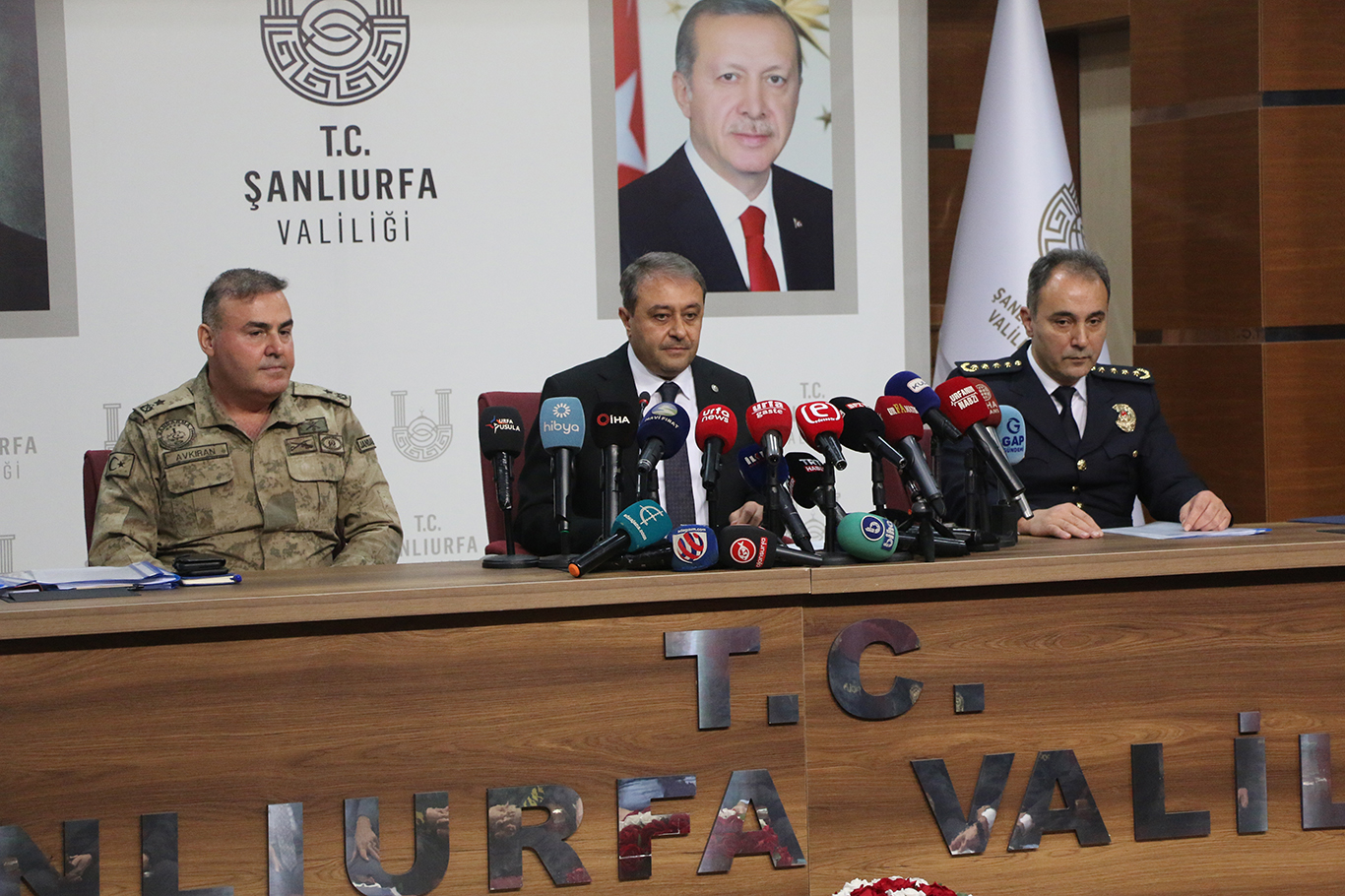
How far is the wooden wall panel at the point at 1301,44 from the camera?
4.07 m

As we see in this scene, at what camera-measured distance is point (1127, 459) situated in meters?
3.05

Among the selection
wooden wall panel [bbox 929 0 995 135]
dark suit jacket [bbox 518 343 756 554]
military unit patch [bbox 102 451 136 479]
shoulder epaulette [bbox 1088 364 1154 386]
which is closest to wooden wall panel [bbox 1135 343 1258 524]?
wooden wall panel [bbox 929 0 995 135]

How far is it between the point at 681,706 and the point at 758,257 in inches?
92.6

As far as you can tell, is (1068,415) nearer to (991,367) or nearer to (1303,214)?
(991,367)

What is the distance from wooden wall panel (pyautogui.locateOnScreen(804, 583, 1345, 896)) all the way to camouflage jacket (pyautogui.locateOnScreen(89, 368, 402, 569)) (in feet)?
4.31

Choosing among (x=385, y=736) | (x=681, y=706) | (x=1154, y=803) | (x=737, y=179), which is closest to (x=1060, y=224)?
(x=737, y=179)

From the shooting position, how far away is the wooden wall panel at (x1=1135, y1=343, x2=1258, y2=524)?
13.6ft

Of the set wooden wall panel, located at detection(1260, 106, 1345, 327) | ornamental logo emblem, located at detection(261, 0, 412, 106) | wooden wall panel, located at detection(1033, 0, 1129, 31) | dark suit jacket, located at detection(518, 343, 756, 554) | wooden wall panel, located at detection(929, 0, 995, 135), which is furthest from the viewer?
Result: wooden wall panel, located at detection(929, 0, 995, 135)

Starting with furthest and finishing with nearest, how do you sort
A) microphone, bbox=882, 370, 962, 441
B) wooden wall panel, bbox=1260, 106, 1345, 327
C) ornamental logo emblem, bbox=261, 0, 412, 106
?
wooden wall panel, bbox=1260, 106, 1345, 327 < ornamental logo emblem, bbox=261, 0, 412, 106 < microphone, bbox=882, 370, 962, 441

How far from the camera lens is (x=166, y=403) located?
2.96 meters

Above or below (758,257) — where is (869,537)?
below

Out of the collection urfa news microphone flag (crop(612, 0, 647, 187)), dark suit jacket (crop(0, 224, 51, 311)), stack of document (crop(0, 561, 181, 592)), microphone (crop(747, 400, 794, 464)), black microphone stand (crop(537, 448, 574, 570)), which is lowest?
stack of document (crop(0, 561, 181, 592))

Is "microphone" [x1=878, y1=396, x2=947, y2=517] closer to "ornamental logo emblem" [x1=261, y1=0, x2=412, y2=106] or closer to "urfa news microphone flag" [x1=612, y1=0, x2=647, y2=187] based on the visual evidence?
"urfa news microphone flag" [x1=612, y1=0, x2=647, y2=187]

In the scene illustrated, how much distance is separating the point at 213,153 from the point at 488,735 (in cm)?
251
